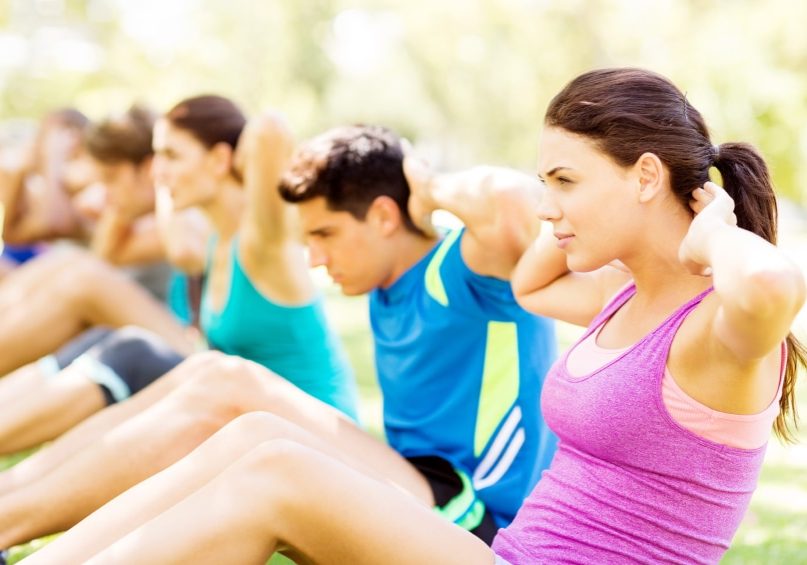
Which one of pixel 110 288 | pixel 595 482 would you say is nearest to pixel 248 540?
pixel 595 482

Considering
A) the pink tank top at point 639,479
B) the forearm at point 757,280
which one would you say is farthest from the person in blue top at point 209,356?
the forearm at point 757,280

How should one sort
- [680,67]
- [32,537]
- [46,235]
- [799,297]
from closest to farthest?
[799,297] → [32,537] → [46,235] → [680,67]

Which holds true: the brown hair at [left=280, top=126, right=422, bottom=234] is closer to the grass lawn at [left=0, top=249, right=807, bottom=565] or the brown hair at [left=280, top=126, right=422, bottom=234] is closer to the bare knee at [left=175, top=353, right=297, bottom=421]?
the bare knee at [left=175, top=353, right=297, bottom=421]

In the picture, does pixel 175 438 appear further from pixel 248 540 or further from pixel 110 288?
pixel 110 288

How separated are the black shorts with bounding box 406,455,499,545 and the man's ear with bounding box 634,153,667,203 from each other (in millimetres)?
1186

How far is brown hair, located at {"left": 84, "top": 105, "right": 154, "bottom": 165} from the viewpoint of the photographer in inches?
217

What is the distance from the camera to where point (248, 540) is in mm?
2072

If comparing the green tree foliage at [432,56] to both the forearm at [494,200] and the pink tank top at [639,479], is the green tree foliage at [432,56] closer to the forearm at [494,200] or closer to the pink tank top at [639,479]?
the forearm at [494,200]

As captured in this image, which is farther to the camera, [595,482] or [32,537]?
[32,537]

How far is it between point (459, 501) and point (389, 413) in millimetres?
518

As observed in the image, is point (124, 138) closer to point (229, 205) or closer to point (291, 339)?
point (229, 205)

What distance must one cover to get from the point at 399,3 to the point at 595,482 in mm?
36614

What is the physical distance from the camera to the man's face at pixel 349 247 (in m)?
3.43

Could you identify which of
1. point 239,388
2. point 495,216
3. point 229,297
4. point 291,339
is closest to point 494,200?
point 495,216
